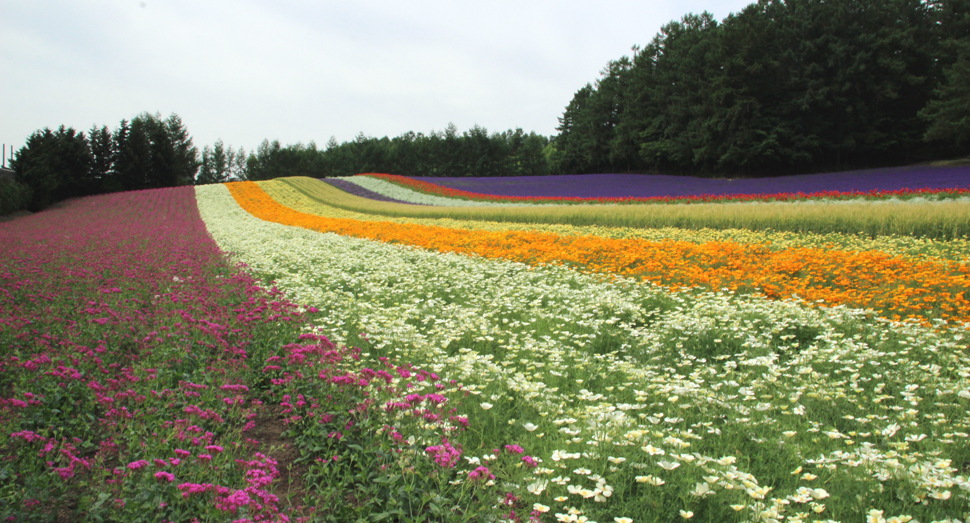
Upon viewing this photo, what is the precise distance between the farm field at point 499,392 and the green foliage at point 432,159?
248 ft

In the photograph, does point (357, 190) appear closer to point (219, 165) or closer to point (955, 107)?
point (955, 107)

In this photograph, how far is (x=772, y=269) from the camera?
332 inches

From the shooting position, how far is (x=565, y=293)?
7.56 meters

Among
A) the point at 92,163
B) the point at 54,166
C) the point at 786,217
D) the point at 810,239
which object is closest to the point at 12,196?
the point at 54,166

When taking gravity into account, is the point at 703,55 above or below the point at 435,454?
above

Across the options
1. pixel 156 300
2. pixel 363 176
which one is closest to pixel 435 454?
pixel 156 300

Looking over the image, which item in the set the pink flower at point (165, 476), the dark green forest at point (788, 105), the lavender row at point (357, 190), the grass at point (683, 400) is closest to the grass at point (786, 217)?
the grass at point (683, 400)

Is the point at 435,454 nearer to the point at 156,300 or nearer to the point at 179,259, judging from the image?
the point at 156,300

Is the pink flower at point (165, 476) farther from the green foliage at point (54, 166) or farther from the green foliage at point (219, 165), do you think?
the green foliage at point (219, 165)

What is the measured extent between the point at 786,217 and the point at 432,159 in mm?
74331

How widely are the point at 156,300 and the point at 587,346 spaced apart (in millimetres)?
5931

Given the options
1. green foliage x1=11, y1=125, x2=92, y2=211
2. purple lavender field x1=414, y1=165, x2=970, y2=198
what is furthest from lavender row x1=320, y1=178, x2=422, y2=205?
green foliage x1=11, y1=125, x2=92, y2=211

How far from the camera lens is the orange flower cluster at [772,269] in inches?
254

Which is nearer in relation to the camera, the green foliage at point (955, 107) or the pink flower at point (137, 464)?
the pink flower at point (137, 464)
